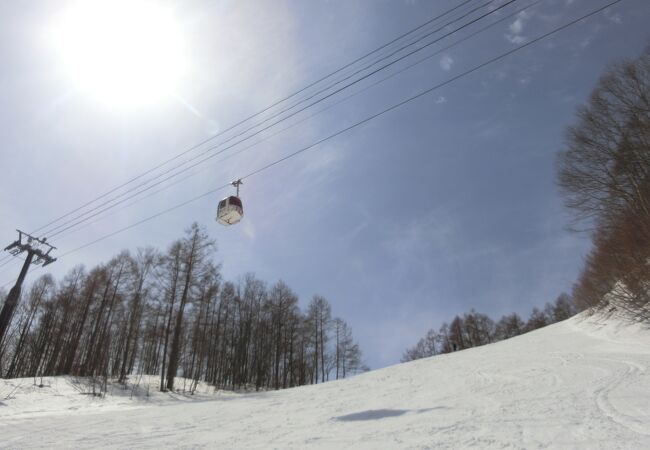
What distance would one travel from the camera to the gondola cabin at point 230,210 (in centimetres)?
761

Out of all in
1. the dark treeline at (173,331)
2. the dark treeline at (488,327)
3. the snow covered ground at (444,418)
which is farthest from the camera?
the dark treeline at (488,327)

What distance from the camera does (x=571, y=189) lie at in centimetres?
1664

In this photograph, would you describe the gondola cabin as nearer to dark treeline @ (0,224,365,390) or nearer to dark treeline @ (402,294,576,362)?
dark treeline @ (0,224,365,390)

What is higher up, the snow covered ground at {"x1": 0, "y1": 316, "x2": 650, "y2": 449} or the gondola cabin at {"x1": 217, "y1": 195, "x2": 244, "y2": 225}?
the gondola cabin at {"x1": 217, "y1": 195, "x2": 244, "y2": 225}

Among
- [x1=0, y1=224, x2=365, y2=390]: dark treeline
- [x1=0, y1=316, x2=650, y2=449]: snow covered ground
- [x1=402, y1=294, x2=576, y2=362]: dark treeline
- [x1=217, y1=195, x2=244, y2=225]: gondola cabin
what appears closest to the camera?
[x1=0, y1=316, x2=650, y2=449]: snow covered ground

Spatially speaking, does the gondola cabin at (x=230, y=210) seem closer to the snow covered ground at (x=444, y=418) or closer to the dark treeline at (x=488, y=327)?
the snow covered ground at (x=444, y=418)

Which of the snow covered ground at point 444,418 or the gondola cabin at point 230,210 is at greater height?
the gondola cabin at point 230,210

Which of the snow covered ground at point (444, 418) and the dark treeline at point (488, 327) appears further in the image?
the dark treeline at point (488, 327)

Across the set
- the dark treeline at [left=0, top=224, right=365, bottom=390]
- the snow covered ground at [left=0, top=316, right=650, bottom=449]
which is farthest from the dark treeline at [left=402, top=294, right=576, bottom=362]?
the snow covered ground at [left=0, top=316, right=650, bottom=449]

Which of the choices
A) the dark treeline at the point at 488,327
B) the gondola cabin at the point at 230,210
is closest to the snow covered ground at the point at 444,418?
the gondola cabin at the point at 230,210

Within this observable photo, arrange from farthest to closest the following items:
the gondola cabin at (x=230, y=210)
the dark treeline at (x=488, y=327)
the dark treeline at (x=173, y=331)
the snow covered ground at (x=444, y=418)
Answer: the dark treeline at (x=488, y=327)
the dark treeline at (x=173, y=331)
the gondola cabin at (x=230, y=210)
the snow covered ground at (x=444, y=418)

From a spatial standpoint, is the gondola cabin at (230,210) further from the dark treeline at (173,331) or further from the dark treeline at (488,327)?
the dark treeline at (488,327)

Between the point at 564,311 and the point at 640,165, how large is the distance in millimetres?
50908

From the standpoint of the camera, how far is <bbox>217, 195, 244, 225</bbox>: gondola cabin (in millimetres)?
7605
